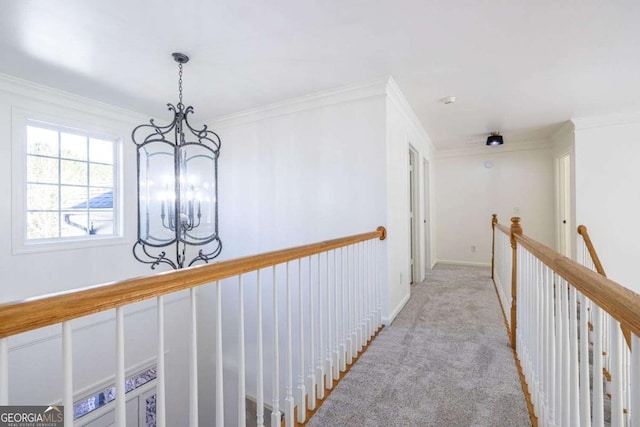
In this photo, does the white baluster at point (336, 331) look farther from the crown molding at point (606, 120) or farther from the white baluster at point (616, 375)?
the crown molding at point (606, 120)

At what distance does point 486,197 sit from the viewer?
5.45 meters

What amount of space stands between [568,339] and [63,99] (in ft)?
13.9

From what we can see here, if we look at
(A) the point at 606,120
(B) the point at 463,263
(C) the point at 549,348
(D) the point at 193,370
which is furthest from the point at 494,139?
(D) the point at 193,370

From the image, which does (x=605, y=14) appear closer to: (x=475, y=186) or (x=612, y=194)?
(x=612, y=194)

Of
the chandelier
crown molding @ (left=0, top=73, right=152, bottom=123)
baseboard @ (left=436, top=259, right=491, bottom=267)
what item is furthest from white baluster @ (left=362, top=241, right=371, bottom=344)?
baseboard @ (left=436, top=259, right=491, bottom=267)

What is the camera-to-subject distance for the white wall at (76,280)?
101 inches

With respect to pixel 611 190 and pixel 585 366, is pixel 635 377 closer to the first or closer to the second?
pixel 585 366

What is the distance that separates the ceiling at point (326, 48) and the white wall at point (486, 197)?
1.92m

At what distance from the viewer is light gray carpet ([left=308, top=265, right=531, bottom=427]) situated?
1.59m

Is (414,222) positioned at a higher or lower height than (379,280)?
higher

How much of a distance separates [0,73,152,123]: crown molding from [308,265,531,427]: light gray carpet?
143 inches

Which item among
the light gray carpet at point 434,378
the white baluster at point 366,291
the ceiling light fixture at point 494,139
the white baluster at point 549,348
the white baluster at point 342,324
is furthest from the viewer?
the ceiling light fixture at point 494,139

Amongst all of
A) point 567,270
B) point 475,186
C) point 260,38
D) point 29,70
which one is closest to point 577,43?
point 567,270

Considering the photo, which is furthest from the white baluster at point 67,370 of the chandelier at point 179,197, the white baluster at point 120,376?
the chandelier at point 179,197
